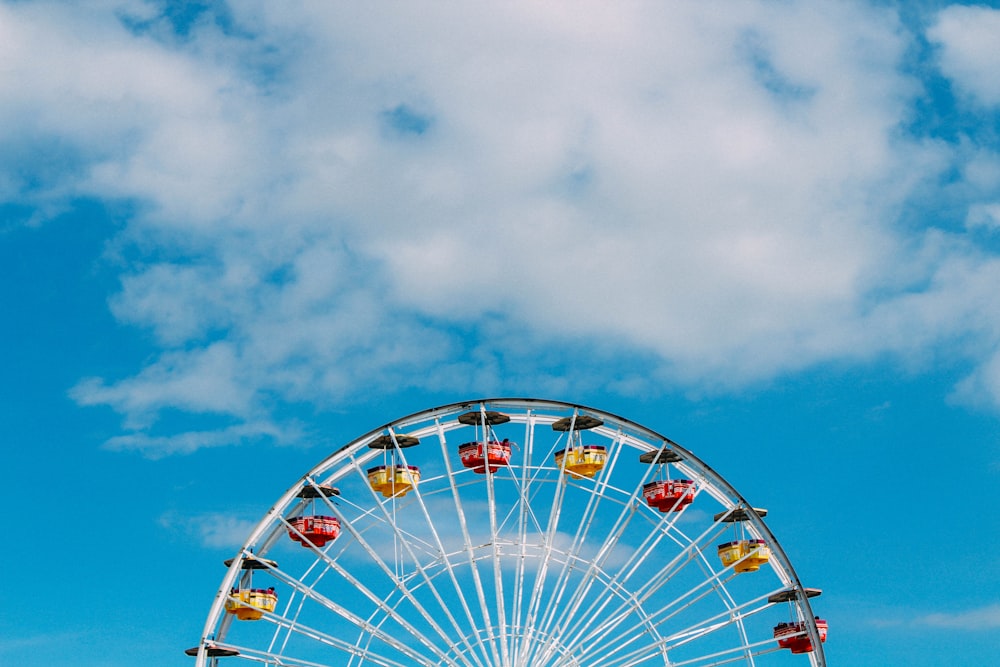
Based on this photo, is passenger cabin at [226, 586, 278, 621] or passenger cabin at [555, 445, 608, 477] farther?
passenger cabin at [555, 445, 608, 477]

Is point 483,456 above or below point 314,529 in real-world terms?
above

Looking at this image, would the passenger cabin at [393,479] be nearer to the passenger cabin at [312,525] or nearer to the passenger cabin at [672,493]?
the passenger cabin at [312,525]

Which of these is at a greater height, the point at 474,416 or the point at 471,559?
the point at 474,416

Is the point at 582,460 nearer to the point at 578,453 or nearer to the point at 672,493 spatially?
the point at 578,453

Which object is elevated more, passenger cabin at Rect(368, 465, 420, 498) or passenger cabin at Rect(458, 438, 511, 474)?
passenger cabin at Rect(458, 438, 511, 474)

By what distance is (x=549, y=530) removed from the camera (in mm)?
32969

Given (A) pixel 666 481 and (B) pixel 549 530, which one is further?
(A) pixel 666 481

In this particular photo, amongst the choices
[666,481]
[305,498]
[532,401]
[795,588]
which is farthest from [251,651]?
[795,588]

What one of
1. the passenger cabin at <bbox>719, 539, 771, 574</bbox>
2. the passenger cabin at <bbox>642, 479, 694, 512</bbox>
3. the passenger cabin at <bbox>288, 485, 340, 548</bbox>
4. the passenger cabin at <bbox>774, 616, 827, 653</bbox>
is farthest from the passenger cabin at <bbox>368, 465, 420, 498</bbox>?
the passenger cabin at <bbox>774, 616, 827, 653</bbox>

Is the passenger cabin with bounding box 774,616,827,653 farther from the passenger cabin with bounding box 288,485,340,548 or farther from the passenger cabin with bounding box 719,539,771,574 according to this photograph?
the passenger cabin with bounding box 288,485,340,548

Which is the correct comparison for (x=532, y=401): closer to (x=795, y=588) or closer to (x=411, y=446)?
(x=411, y=446)

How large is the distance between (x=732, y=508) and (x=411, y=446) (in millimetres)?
9230

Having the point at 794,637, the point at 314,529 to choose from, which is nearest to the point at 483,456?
the point at 314,529

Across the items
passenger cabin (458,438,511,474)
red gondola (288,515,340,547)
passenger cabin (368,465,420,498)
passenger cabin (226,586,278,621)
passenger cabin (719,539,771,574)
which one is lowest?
passenger cabin (226,586,278,621)
